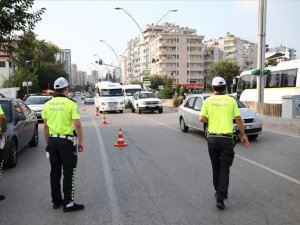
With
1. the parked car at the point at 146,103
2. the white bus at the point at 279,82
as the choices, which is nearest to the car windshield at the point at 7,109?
the parked car at the point at 146,103

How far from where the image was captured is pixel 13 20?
12.5 metres

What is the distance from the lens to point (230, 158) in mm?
5418

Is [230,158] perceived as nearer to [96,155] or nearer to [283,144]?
[96,155]

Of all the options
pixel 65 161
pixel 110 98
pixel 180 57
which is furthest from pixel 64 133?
pixel 180 57

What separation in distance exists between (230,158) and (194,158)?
393 cm

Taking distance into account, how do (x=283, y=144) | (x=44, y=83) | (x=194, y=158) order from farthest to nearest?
(x=44, y=83)
(x=283, y=144)
(x=194, y=158)

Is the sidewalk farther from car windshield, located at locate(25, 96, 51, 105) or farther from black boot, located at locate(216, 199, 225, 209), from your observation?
car windshield, located at locate(25, 96, 51, 105)

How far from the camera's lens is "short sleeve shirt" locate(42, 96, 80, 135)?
Result: 526cm

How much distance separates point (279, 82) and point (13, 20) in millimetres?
20441

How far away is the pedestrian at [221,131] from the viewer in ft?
17.7

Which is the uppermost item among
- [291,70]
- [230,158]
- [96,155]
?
[291,70]

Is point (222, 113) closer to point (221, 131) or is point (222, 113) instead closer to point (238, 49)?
point (221, 131)

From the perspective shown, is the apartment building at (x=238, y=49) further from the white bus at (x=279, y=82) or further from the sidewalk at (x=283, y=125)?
the sidewalk at (x=283, y=125)

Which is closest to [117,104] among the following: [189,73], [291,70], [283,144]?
[291,70]
